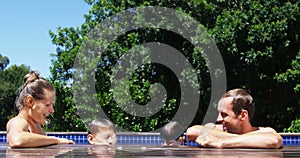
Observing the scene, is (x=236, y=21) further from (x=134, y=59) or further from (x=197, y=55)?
(x=134, y=59)

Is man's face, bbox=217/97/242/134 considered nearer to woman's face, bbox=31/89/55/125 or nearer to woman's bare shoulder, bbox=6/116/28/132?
woman's face, bbox=31/89/55/125

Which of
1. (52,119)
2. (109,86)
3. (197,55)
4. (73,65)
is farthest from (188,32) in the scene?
(52,119)

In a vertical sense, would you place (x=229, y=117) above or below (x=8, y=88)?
below

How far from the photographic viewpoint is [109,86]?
9.88 metres

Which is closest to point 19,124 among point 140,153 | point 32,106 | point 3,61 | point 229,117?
point 32,106

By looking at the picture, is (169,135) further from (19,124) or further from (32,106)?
(19,124)

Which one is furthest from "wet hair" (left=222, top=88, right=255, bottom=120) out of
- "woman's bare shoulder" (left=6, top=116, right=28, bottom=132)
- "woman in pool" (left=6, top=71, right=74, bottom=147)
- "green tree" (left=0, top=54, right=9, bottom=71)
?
"green tree" (left=0, top=54, right=9, bottom=71)

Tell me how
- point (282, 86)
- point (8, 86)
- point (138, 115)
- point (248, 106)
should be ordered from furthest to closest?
point (8, 86), point (282, 86), point (138, 115), point (248, 106)

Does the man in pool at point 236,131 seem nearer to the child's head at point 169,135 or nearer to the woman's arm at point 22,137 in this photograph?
the woman's arm at point 22,137

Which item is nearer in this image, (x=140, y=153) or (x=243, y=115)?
(x=140, y=153)

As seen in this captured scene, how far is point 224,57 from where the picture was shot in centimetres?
994

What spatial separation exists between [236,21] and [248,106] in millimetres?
7268

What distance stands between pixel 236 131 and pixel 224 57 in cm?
754

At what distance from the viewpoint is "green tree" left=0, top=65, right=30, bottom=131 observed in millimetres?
32531
